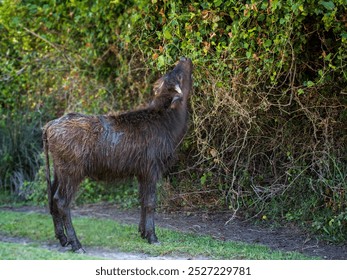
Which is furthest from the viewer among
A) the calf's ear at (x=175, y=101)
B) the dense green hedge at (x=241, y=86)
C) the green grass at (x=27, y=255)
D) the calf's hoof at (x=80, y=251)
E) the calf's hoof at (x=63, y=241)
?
the dense green hedge at (x=241, y=86)

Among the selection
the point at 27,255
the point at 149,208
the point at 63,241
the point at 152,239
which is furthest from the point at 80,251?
the point at 27,255

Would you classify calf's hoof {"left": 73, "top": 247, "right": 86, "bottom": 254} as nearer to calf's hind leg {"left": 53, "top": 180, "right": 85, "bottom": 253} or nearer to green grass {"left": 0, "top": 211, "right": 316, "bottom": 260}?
calf's hind leg {"left": 53, "top": 180, "right": 85, "bottom": 253}

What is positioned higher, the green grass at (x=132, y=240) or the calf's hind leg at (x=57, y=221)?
the calf's hind leg at (x=57, y=221)

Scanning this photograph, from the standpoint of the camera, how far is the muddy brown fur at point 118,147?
7.50 metres

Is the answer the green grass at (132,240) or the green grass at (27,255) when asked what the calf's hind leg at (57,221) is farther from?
the green grass at (27,255)

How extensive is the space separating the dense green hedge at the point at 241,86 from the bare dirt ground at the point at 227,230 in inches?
9.4

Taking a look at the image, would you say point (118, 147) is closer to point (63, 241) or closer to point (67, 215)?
point (67, 215)

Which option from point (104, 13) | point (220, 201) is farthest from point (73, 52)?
point (220, 201)

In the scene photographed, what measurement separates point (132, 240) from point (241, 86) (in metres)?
2.78

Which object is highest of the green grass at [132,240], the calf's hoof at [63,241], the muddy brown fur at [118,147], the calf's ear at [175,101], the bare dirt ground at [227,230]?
the calf's ear at [175,101]

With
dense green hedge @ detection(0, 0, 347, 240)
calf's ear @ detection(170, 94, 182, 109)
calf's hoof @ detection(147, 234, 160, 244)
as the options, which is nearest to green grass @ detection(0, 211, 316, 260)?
calf's hoof @ detection(147, 234, 160, 244)

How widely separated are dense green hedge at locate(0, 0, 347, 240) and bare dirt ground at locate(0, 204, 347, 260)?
0.78ft

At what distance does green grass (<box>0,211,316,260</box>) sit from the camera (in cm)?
735

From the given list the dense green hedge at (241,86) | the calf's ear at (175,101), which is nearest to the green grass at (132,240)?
the dense green hedge at (241,86)
